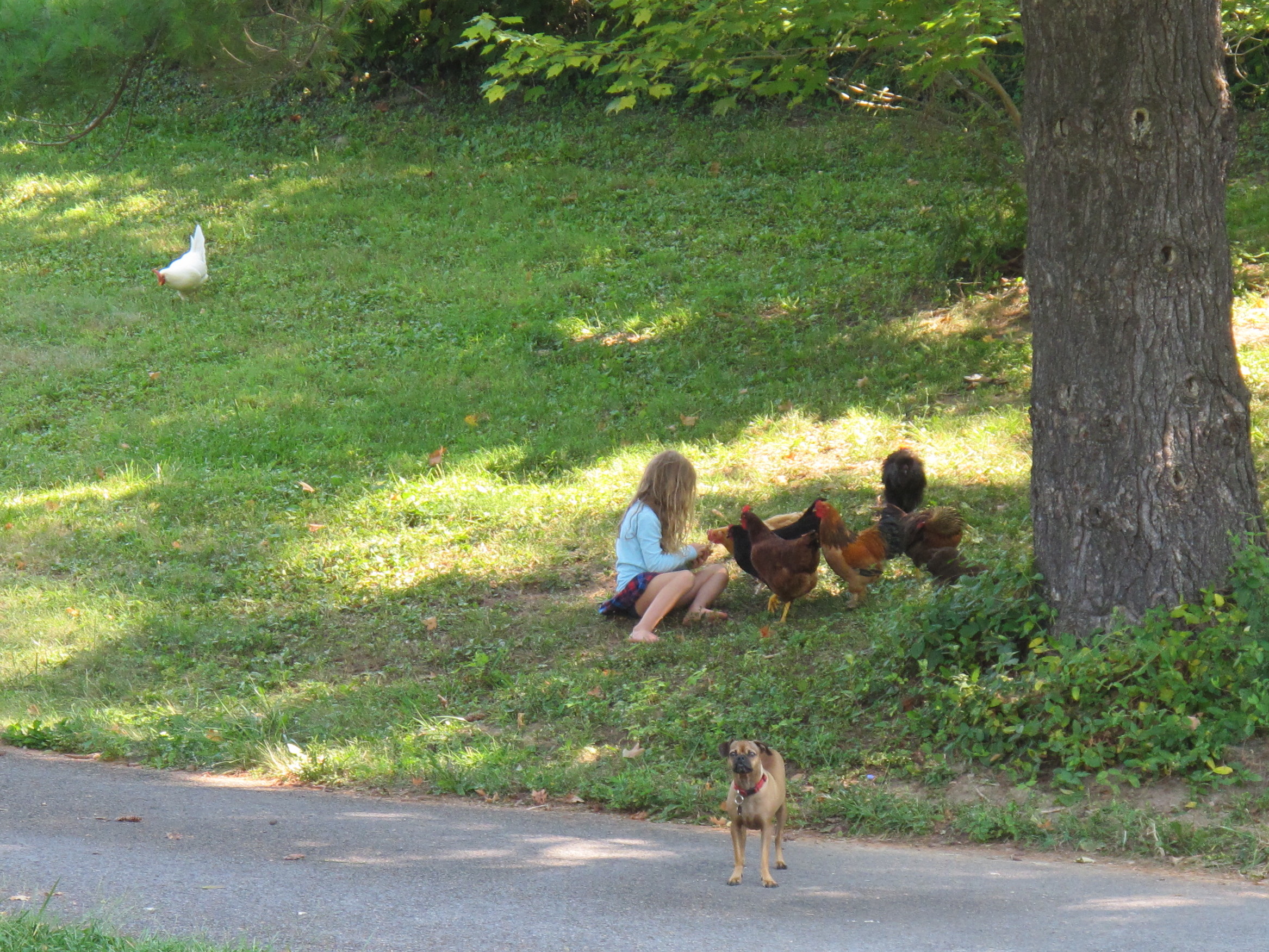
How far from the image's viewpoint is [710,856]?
16.4ft

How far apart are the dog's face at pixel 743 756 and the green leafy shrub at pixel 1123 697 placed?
5.41ft

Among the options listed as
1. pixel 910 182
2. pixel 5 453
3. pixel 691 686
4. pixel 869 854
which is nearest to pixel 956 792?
pixel 869 854

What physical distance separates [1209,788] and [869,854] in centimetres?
147

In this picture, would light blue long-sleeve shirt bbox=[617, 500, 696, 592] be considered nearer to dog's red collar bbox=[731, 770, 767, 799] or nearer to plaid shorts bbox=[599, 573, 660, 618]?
plaid shorts bbox=[599, 573, 660, 618]

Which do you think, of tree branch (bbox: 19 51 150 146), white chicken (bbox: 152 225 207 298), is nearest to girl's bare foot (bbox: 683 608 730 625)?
tree branch (bbox: 19 51 150 146)

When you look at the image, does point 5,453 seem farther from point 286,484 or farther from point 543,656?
→ point 543,656

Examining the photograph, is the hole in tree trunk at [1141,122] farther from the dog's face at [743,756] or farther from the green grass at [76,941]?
the green grass at [76,941]

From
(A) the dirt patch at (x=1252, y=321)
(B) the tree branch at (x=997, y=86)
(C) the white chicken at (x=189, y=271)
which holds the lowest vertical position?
(A) the dirt patch at (x=1252, y=321)

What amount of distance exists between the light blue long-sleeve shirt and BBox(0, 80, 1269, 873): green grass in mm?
471

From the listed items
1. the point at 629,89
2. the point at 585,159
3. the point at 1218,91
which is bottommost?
the point at 1218,91

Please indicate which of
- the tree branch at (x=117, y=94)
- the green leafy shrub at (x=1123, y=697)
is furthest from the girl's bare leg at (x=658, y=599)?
the tree branch at (x=117, y=94)

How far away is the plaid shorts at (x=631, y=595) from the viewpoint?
780 centimetres

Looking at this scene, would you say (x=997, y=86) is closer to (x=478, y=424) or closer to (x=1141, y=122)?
(x=478, y=424)

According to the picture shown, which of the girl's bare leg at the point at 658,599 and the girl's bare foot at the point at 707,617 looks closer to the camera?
the girl's bare leg at the point at 658,599
